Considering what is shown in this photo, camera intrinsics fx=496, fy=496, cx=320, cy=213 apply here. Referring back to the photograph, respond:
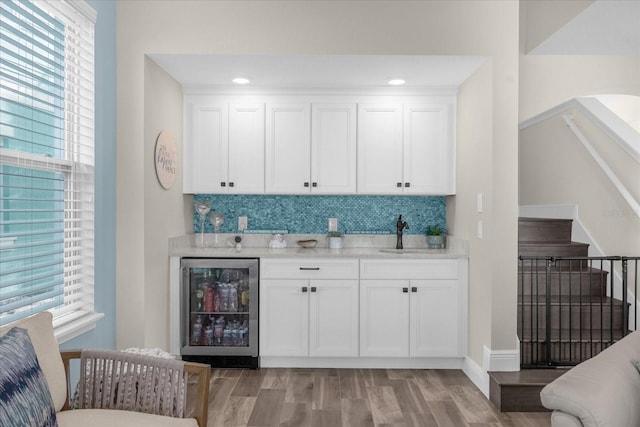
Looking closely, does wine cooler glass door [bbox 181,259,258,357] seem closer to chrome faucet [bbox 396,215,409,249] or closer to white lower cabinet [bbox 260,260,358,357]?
white lower cabinet [bbox 260,260,358,357]

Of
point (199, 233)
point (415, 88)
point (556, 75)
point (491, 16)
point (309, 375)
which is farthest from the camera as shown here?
point (556, 75)

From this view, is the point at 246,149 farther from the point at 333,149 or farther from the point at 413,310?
the point at 413,310

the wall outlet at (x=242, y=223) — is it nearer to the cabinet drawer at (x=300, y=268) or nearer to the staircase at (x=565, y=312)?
the cabinet drawer at (x=300, y=268)

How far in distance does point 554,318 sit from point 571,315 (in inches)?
5.0

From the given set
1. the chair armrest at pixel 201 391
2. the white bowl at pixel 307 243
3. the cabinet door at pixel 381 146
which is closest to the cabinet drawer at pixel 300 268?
the white bowl at pixel 307 243

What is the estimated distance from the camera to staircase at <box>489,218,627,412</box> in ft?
10.3

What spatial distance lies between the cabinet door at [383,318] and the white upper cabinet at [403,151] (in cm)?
86

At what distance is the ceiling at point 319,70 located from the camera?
344 cm

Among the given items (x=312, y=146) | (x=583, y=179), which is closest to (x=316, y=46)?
(x=312, y=146)

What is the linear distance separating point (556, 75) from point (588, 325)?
8.72ft

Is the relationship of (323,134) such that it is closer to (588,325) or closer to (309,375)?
(309,375)

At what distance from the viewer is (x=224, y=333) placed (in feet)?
12.9

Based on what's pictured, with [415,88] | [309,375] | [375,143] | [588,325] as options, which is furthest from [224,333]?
[588,325]

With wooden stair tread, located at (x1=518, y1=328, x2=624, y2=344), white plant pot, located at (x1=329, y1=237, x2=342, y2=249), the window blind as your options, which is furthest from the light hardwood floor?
the window blind
